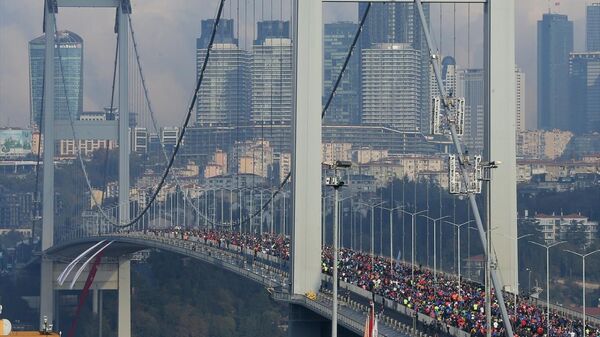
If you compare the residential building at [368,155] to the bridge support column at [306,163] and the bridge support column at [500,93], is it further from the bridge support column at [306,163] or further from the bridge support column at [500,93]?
the bridge support column at [500,93]

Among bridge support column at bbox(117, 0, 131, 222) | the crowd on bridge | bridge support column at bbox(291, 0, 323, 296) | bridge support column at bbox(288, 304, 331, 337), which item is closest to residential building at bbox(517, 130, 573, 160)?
bridge support column at bbox(117, 0, 131, 222)

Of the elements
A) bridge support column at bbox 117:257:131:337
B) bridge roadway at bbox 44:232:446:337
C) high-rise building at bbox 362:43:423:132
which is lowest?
bridge support column at bbox 117:257:131:337

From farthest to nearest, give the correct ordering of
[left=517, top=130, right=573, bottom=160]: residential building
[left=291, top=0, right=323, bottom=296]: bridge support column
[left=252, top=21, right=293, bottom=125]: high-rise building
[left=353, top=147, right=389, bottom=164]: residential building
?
[left=517, top=130, right=573, bottom=160]: residential building < [left=353, top=147, right=389, bottom=164]: residential building < [left=252, top=21, right=293, bottom=125]: high-rise building < [left=291, top=0, right=323, bottom=296]: bridge support column

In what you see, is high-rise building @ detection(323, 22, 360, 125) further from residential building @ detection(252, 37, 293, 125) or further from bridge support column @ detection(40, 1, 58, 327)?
bridge support column @ detection(40, 1, 58, 327)

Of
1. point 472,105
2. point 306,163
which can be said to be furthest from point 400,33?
point 306,163

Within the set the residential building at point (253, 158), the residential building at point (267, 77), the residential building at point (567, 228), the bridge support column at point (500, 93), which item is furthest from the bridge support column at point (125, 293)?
Result: the bridge support column at point (500, 93)

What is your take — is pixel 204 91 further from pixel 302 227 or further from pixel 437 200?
pixel 302 227
